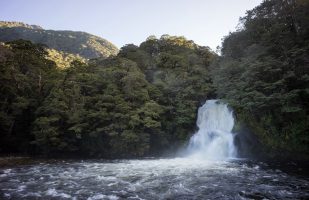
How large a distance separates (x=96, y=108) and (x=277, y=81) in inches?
603

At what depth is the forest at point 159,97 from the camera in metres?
20.9

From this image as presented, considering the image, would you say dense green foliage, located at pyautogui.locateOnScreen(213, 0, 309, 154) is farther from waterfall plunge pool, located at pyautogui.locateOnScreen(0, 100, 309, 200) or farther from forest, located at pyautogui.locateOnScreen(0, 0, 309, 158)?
waterfall plunge pool, located at pyautogui.locateOnScreen(0, 100, 309, 200)

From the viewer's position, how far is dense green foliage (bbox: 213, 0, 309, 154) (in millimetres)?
19891

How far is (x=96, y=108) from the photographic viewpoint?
26.8 meters

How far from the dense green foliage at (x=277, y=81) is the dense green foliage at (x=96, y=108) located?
455cm

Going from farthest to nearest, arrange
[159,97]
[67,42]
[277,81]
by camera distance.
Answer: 1. [67,42]
2. [159,97]
3. [277,81]

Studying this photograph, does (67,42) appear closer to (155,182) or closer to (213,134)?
(213,134)

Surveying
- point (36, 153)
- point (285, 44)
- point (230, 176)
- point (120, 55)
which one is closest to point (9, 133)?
point (36, 153)

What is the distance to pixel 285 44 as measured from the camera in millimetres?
22859

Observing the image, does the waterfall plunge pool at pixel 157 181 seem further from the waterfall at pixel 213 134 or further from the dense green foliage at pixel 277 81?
the dense green foliage at pixel 277 81

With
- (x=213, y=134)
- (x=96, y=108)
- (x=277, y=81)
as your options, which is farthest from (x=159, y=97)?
(x=277, y=81)

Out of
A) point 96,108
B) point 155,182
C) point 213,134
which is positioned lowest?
point 155,182

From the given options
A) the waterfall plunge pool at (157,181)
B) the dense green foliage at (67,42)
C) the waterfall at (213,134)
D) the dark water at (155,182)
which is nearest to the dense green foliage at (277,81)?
the waterfall at (213,134)

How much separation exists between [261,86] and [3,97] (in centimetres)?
2292
